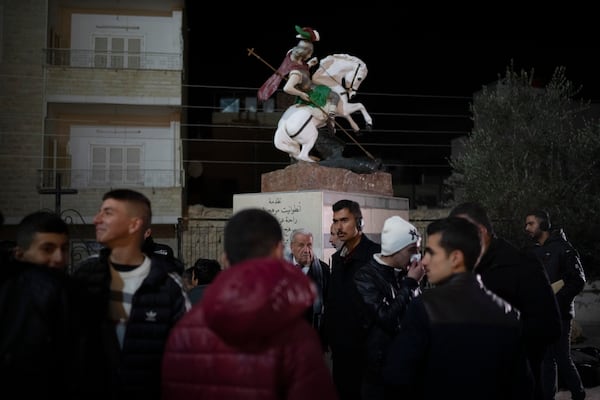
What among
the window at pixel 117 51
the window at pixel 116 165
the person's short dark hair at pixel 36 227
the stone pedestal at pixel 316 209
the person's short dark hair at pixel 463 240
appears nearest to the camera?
the person's short dark hair at pixel 463 240

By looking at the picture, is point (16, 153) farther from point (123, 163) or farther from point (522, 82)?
point (522, 82)

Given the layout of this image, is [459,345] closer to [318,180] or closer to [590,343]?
[318,180]

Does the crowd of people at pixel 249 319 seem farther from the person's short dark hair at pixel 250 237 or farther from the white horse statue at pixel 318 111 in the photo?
the white horse statue at pixel 318 111

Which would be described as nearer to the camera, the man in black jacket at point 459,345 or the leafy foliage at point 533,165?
the man in black jacket at point 459,345

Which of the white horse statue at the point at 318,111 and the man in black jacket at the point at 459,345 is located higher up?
the white horse statue at the point at 318,111

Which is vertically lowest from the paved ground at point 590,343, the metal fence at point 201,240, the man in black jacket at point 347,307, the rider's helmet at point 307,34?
the paved ground at point 590,343

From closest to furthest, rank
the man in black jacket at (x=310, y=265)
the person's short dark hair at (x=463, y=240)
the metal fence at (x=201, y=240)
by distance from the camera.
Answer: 1. the person's short dark hair at (x=463, y=240)
2. the man in black jacket at (x=310, y=265)
3. the metal fence at (x=201, y=240)

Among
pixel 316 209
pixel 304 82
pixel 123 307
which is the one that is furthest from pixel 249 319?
pixel 304 82

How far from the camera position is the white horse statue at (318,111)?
25.8 feet

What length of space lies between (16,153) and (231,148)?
25.4 feet

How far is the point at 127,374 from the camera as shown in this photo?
104 inches

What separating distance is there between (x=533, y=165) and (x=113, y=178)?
12.1 m

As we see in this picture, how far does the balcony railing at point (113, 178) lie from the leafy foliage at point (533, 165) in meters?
8.76

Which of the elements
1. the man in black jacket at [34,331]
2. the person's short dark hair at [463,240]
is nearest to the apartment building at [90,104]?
the man in black jacket at [34,331]
